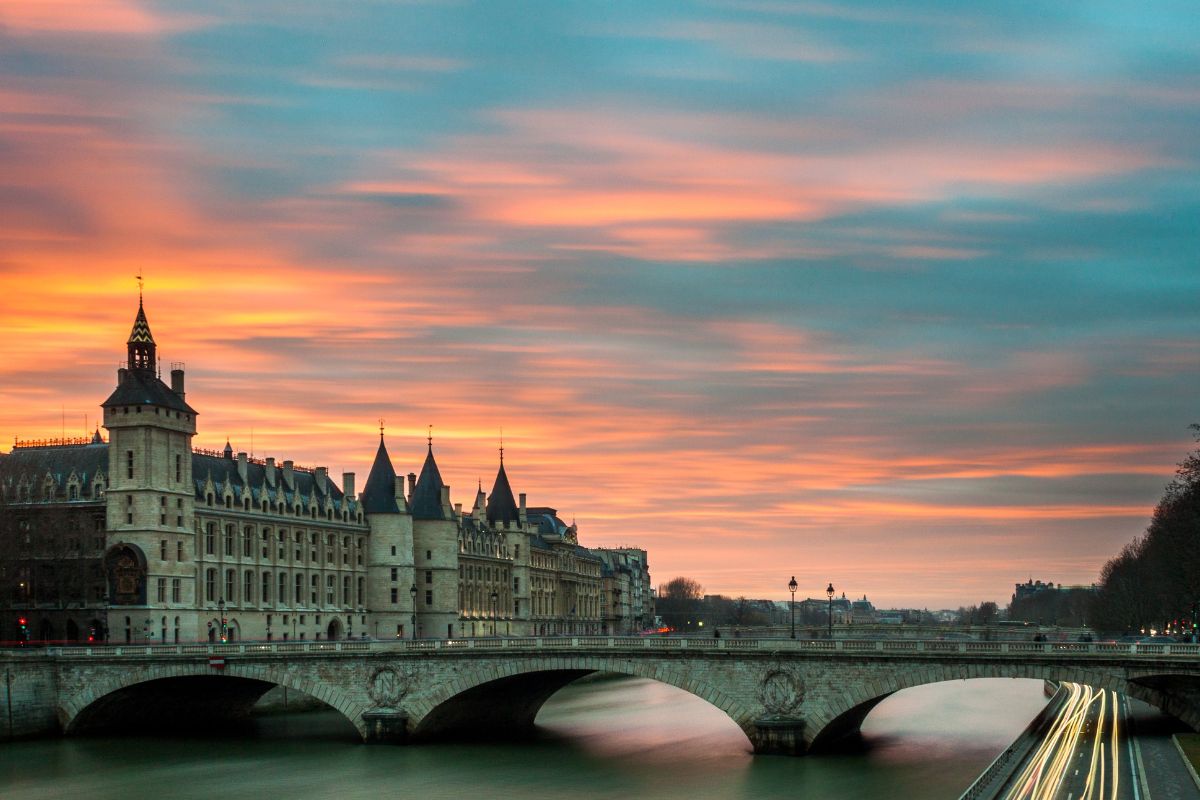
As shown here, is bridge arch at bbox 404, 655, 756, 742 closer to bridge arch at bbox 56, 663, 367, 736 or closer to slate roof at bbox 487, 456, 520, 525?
bridge arch at bbox 56, 663, 367, 736

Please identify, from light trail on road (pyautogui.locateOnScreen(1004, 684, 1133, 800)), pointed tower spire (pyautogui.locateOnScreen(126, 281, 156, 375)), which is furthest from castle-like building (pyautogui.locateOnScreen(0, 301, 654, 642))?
light trail on road (pyautogui.locateOnScreen(1004, 684, 1133, 800))

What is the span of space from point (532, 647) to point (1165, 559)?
212 feet

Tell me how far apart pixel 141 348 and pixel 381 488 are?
3891cm

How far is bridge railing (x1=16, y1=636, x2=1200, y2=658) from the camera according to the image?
2709 inches

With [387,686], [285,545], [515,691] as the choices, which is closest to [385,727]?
[387,686]

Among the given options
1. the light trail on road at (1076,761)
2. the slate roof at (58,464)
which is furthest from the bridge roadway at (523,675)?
the slate roof at (58,464)

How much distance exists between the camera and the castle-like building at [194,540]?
377 ft

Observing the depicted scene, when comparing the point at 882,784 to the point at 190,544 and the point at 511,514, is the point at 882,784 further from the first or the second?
the point at 511,514

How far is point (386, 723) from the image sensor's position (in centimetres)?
8269

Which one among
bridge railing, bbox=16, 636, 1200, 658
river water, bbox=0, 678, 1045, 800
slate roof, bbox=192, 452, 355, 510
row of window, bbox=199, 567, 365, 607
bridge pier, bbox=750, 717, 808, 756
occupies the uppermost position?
slate roof, bbox=192, 452, 355, 510

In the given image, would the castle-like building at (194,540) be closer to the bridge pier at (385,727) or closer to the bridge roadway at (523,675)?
the bridge roadway at (523,675)

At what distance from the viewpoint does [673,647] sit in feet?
255

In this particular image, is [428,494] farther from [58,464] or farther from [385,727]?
[385,727]

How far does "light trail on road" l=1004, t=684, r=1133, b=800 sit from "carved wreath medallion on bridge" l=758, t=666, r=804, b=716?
10.8m
